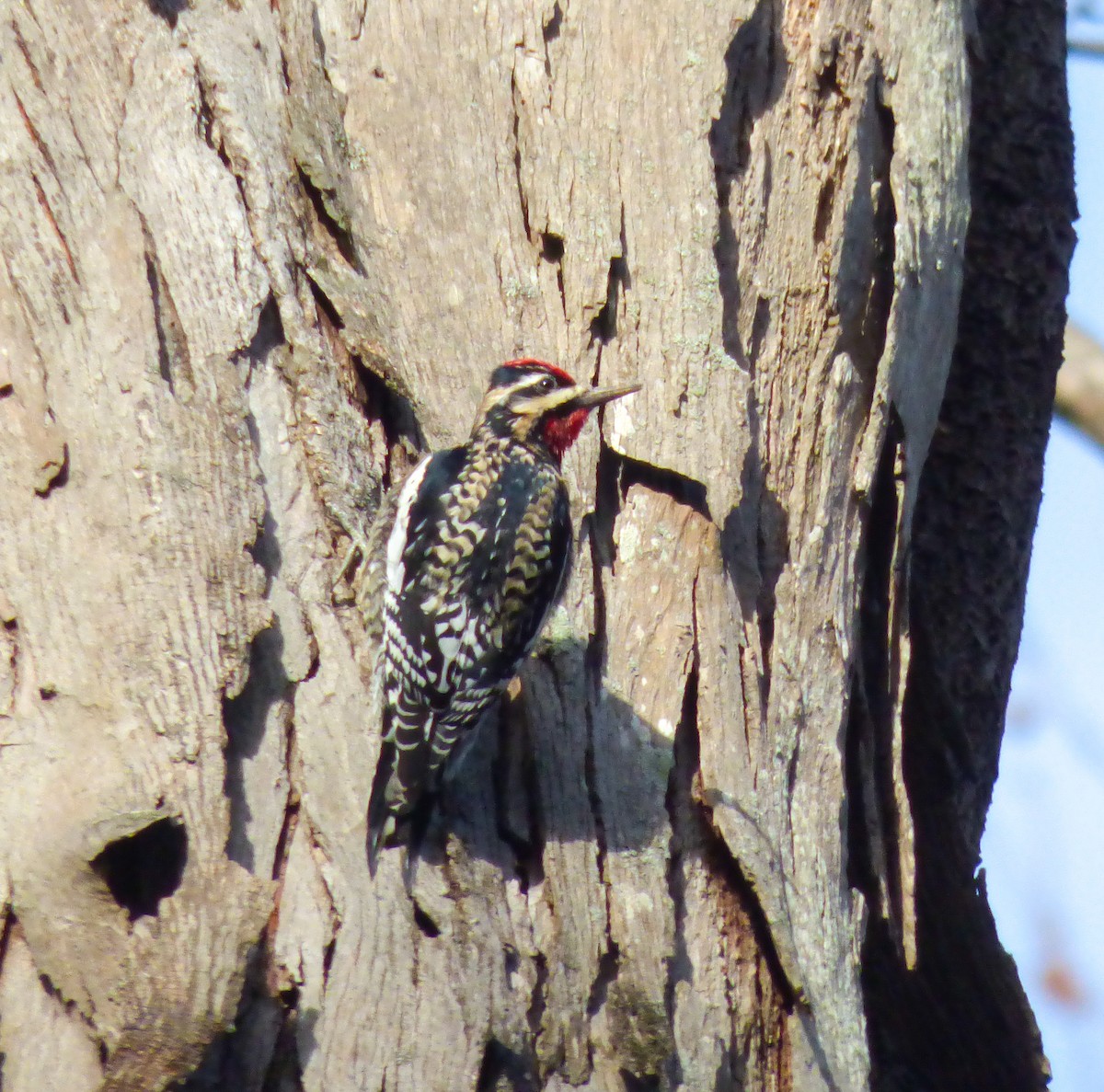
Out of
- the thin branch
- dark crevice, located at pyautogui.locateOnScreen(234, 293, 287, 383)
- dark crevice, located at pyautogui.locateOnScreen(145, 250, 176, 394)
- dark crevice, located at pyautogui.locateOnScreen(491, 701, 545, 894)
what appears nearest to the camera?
dark crevice, located at pyautogui.locateOnScreen(491, 701, 545, 894)

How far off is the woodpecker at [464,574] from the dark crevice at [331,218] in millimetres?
465

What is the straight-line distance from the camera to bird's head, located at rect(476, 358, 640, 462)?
3.66m

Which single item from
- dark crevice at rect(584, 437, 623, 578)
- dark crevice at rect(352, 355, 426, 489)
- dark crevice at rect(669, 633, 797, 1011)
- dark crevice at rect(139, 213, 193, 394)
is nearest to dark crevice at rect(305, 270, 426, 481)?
dark crevice at rect(352, 355, 426, 489)

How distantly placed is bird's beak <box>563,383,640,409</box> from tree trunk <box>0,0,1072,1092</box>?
66 millimetres

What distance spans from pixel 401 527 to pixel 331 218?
0.78m

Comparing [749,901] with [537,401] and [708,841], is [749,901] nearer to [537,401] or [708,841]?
[708,841]

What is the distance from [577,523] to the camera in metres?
3.73

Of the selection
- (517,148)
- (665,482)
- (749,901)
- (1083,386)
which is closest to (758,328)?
(665,482)

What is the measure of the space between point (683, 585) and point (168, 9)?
191 cm

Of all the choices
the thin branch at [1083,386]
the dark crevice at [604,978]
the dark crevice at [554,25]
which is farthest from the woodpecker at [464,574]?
the thin branch at [1083,386]

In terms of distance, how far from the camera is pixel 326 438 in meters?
3.56

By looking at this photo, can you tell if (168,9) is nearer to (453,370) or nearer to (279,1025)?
(453,370)

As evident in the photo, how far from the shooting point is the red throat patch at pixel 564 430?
3914 mm

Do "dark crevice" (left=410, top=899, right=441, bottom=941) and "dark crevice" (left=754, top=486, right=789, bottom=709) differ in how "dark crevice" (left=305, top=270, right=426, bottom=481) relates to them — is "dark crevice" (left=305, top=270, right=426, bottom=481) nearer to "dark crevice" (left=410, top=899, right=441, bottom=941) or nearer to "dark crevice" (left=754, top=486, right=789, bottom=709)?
"dark crevice" (left=754, top=486, right=789, bottom=709)
